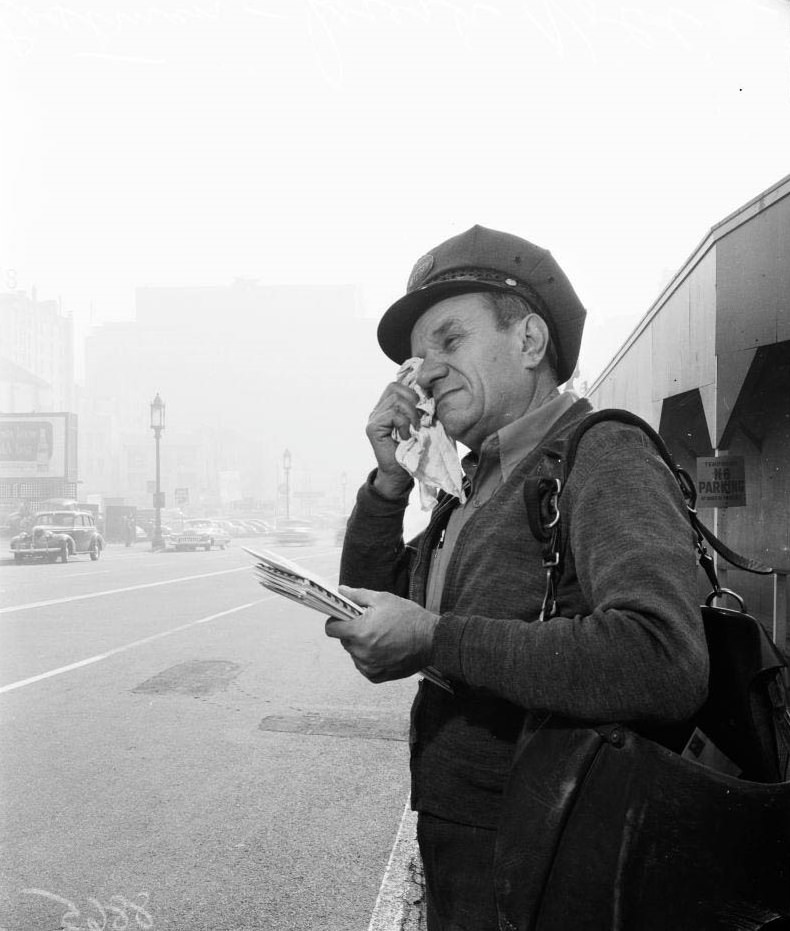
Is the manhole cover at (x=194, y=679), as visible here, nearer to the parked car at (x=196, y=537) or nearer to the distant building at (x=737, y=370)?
the distant building at (x=737, y=370)

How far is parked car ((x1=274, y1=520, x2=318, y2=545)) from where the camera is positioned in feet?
140

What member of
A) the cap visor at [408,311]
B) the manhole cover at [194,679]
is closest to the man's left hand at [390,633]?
the cap visor at [408,311]

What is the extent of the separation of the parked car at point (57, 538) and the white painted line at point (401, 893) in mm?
21721

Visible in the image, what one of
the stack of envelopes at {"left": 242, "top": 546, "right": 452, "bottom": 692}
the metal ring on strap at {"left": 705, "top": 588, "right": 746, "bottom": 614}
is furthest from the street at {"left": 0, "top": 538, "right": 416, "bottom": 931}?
the metal ring on strap at {"left": 705, "top": 588, "right": 746, "bottom": 614}

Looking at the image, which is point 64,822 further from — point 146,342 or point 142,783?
point 146,342

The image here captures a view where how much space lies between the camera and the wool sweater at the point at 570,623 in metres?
1.01

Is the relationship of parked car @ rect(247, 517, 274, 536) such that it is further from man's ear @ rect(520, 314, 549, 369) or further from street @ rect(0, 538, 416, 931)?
man's ear @ rect(520, 314, 549, 369)

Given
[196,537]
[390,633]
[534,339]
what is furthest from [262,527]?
[390,633]

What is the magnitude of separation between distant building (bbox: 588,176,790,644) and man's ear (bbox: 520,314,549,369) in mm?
2061

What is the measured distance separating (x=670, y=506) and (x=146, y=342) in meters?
120

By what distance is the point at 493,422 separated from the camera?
4.81ft

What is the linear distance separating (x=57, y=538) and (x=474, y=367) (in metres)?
23.9

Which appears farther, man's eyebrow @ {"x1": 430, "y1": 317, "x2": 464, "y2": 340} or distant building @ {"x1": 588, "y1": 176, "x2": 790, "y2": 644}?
distant building @ {"x1": 588, "y1": 176, "x2": 790, "y2": 644}

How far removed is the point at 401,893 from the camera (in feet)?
10.0
